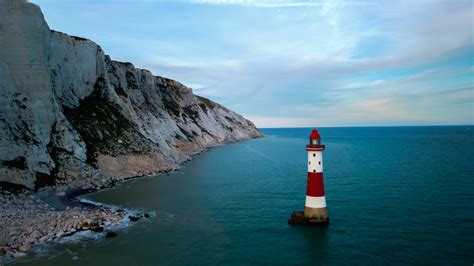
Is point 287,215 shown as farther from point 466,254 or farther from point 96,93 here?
point 96,93

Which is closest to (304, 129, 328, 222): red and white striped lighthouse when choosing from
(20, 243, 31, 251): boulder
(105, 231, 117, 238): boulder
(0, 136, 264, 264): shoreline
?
(0, 136, 264, 264): shoreline

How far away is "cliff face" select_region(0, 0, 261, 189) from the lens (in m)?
35.0

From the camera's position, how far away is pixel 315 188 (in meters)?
24.5

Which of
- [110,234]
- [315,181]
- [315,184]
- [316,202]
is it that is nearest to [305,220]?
[316,202]

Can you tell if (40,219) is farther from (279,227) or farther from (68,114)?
(68,114)

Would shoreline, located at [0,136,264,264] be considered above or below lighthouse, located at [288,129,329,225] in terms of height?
below

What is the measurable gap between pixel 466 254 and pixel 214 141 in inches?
3749

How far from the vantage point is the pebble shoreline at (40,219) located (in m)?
21.7

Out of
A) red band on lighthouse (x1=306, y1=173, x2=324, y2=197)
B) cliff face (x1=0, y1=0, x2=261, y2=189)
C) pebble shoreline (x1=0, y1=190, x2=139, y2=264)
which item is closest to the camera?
pebble shoreline (x1=0, y1=190, x2=139, y2=264)

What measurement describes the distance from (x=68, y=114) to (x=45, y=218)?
26.0 meters

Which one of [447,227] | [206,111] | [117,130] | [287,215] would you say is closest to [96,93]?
[117,130]

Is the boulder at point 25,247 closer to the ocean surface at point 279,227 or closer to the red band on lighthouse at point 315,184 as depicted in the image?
the ocean surface at point 279,227

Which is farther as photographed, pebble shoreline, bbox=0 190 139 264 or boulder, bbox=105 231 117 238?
boulder, bbox=105 231 117 238

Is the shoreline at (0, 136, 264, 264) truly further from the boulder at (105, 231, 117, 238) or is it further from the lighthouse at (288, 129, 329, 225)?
the lighthouse at (288, 129, 329, 225)
